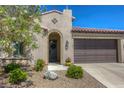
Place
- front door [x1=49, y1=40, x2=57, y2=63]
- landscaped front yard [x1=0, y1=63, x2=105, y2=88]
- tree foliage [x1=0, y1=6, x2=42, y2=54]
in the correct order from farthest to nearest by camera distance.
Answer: front door [x1=49, y1=40, x2=57, y2=63] → landscaped front yard [x1=0, y1=63, x2=105, y2=88] → tree foliage [x1=0, y1=6, x2=42, y2=54]

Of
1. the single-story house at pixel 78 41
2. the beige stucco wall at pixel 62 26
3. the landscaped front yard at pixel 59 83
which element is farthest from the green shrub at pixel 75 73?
the beige stucco wall at pixel 62 26

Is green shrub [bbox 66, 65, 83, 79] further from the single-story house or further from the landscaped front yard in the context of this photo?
the single-story house

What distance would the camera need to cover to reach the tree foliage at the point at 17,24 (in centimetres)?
861

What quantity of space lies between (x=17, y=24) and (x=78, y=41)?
9837 mm

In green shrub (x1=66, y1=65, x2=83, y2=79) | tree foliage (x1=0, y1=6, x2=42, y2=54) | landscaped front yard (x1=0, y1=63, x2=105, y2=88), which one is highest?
tree foliage (x1=0, y1=6, x2=42, y2=54)

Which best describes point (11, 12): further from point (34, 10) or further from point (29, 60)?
point (29, 60)

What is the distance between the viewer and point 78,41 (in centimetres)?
1872

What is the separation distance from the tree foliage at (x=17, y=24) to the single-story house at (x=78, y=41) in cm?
487

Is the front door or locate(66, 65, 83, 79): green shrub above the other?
the front door

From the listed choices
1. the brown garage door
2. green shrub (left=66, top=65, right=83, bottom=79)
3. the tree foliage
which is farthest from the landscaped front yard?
the brown garage door

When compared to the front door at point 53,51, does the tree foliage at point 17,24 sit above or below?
above

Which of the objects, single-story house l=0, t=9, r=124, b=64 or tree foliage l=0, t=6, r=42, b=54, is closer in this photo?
tree foliage l=0, t=6, r=42, b=54

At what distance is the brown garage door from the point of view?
18734mm

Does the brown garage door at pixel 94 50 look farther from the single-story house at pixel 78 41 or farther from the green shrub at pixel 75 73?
the green shrub at pixel 75 73
